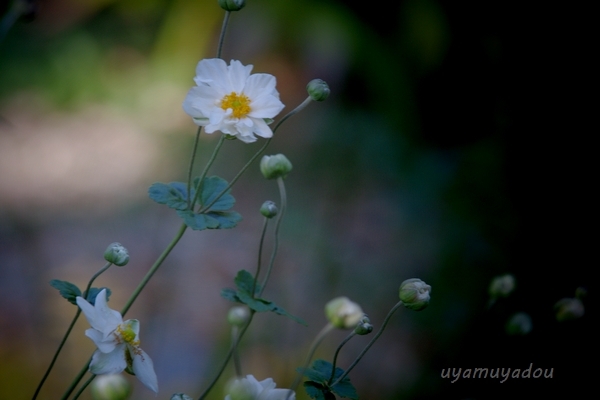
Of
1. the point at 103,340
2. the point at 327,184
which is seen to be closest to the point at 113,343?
the point at 103,340

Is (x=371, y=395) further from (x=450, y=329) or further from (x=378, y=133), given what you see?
(x=378, y=133)

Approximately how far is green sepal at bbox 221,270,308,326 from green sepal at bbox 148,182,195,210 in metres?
0.08

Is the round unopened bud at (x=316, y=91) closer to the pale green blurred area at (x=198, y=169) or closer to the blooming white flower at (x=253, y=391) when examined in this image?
the blooming white flower at (x=253, y=391)

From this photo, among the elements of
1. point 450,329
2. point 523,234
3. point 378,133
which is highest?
point 378,133

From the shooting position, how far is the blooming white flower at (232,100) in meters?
0.48

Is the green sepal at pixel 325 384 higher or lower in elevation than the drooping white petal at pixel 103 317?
higher

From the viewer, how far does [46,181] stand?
185 centimetres

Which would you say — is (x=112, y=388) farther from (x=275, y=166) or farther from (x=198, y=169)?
(x=198, y=169)

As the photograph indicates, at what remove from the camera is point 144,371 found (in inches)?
16.1

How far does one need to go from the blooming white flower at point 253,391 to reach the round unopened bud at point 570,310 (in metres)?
0.31

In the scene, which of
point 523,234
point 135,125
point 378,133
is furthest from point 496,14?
point 135,125

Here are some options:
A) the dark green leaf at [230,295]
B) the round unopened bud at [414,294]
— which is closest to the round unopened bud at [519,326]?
the round unopened bud at [414,294]

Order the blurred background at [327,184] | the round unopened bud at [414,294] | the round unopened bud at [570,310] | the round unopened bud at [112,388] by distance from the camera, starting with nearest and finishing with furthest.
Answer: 1. the round unopened bud at [112,388]
2. the round unopened bud at [414,294]
3. the round unopened bud at [570,310]
4. the blurred background at [327,184]

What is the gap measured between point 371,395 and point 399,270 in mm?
422
